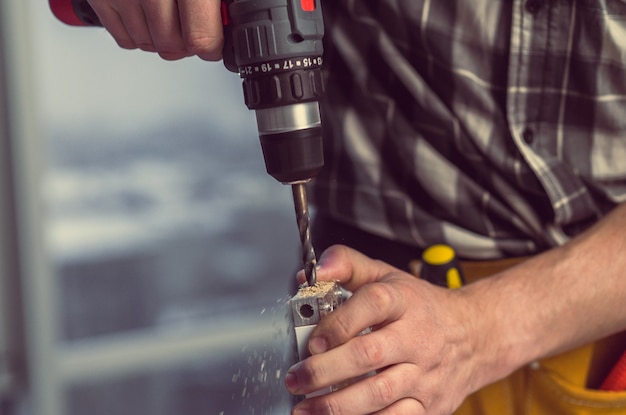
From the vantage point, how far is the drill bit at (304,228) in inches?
25.5

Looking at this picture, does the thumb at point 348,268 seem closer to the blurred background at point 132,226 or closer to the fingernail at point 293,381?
the fingernail at point 293,381

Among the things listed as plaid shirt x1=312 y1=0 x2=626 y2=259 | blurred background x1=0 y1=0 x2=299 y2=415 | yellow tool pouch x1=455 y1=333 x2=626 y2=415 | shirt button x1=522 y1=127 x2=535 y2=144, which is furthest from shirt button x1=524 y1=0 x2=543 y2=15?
blurred background x1=0 y1=0 x2=299 y2=415

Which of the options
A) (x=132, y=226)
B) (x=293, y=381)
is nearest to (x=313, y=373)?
(x=293, y=381)

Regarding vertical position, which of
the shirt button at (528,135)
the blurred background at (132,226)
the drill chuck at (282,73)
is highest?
the drill chuck at (282,73)

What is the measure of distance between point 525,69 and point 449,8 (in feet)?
0.34

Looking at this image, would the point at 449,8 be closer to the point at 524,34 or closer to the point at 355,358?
the point at 524,34

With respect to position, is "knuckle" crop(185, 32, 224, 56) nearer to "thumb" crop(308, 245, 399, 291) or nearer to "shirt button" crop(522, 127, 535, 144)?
"thumb" crop(308, 245, 399, 291)

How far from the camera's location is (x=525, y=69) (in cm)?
83

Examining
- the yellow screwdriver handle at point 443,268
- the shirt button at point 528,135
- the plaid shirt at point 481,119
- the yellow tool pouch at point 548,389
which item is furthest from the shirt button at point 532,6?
the yellow tool pouch at point 548,389

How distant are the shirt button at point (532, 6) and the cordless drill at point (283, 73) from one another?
11.0 inches

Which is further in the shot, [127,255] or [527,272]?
[127,255]

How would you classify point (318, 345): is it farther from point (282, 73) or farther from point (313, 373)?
point (282, 73)

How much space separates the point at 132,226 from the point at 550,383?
1444 millimetres

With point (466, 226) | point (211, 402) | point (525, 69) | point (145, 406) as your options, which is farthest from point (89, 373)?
point (525, 69)
